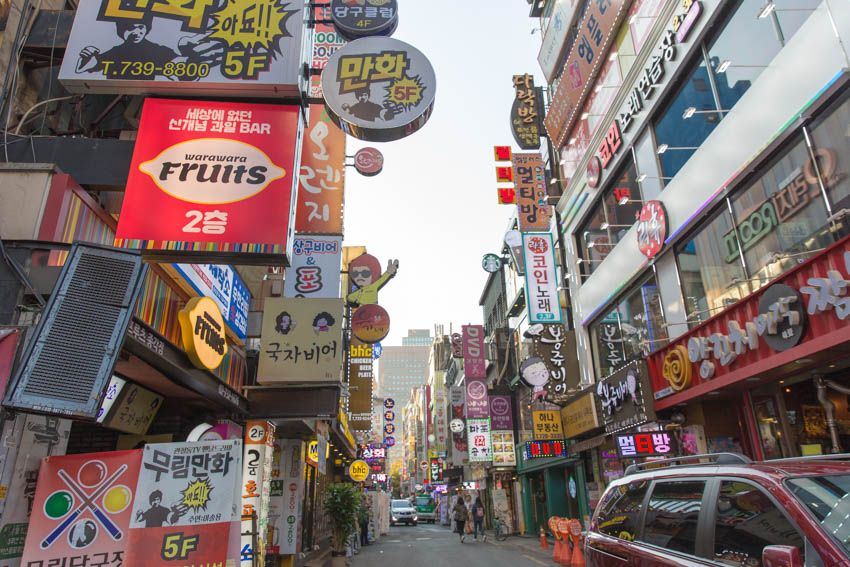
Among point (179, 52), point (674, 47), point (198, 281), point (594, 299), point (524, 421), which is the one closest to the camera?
point (179, 52)

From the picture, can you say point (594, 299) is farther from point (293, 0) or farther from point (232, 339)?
point (293, 0)

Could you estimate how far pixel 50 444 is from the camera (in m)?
5.13

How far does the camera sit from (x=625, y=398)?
13180 millimetres

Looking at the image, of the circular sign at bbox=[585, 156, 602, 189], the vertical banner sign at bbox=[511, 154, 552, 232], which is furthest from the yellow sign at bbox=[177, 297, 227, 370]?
the vertical banner sign at bbox=[511, 154, 552, 232]

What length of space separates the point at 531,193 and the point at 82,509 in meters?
18.5

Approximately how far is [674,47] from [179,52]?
34.8ft

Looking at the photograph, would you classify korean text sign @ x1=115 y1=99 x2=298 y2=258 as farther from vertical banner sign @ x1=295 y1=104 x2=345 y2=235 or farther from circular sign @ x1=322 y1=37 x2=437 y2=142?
vertical banner sign @ x1=295 y1=104 x2=345 y2=235

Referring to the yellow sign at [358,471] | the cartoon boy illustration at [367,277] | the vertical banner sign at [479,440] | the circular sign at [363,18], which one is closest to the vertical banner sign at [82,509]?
the circular sign at [363,18]

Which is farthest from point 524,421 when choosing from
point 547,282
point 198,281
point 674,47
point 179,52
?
point 179,52

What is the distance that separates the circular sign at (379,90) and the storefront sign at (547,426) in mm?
14753

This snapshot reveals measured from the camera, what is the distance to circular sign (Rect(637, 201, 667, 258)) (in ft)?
41.0

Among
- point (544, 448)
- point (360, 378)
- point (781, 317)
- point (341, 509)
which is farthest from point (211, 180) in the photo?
point (360, 378)

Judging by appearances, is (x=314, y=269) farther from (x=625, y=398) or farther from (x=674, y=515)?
(x=674, y=515)

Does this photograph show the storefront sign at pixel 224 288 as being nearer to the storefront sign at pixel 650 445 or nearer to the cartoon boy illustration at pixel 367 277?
the cartoon boy illustration at pixel 367 277
